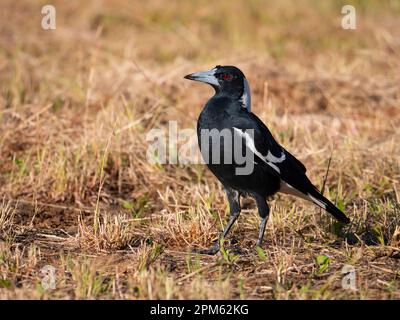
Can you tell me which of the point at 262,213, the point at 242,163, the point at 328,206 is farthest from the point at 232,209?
the point at 328,206

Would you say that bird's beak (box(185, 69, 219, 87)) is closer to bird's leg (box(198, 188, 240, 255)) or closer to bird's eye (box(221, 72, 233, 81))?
bird's eye (box(221, 72, 233, 81))

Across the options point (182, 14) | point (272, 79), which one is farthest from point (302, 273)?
point (182, 14)

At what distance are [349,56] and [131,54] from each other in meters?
2.96

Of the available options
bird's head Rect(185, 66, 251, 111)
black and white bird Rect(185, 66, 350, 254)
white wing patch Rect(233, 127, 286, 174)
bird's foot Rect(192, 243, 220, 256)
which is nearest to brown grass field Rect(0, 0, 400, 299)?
bird's foot Rect(192, 243, 220, 256)

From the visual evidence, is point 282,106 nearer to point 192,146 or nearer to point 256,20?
point 192,146

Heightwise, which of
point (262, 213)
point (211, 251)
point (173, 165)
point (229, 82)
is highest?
point (229, 82)

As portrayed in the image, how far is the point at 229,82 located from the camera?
5.41m

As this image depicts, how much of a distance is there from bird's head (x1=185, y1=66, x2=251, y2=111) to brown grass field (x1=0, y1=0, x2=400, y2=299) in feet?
2.58

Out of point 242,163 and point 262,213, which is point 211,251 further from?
point 242,163

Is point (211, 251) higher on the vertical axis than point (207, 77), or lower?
lower

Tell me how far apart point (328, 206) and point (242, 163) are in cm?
63

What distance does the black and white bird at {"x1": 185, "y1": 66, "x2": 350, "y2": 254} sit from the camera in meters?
4.95

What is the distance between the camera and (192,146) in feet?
22.3

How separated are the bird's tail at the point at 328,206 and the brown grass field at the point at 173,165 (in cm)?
15
